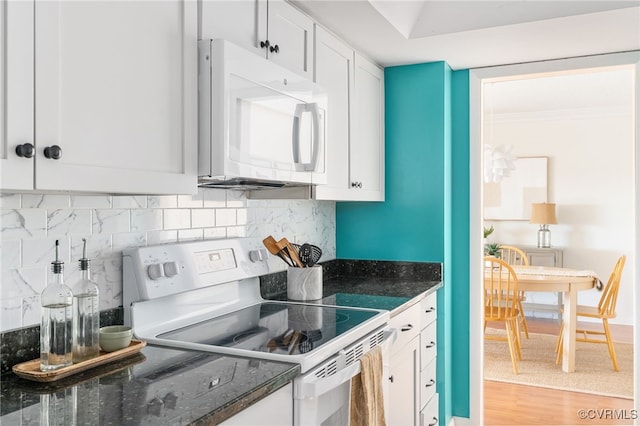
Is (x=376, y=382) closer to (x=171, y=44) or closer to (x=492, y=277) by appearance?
(x=171, y=44)

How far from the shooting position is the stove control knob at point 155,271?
69.2 inches

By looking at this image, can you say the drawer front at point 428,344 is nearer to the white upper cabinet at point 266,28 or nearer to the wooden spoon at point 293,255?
the wooden spoon at point 293,255

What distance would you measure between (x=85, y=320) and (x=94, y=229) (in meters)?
0.33

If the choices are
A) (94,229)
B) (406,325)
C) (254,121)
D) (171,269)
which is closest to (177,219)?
(171,269)

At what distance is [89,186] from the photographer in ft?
4.04

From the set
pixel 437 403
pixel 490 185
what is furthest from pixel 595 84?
pixel 437 403

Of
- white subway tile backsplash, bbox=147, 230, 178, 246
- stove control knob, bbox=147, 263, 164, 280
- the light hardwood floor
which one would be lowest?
the light hardwood floor

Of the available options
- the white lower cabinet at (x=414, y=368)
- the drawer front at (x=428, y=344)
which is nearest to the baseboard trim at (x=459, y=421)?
the white lower cabinet at (x=414, y=368)

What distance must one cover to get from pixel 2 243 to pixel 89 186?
0.36 m

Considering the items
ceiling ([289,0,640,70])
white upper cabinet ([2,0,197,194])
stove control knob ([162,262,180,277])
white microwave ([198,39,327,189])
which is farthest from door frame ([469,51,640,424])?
white upper cabinet ([2,0,197,194])

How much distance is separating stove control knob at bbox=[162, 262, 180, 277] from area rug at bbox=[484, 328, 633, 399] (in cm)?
308

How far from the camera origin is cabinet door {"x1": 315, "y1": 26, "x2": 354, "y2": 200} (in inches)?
92.8

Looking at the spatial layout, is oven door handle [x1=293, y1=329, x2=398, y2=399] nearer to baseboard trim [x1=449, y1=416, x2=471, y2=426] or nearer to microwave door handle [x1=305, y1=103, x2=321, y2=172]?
microwave door handle [x1=305, y1=103, x2=321, y2=172]

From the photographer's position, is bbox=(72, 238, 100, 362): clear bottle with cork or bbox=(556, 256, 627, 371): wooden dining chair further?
bbox=(556, 256, 627, 371): wooden dining chair
